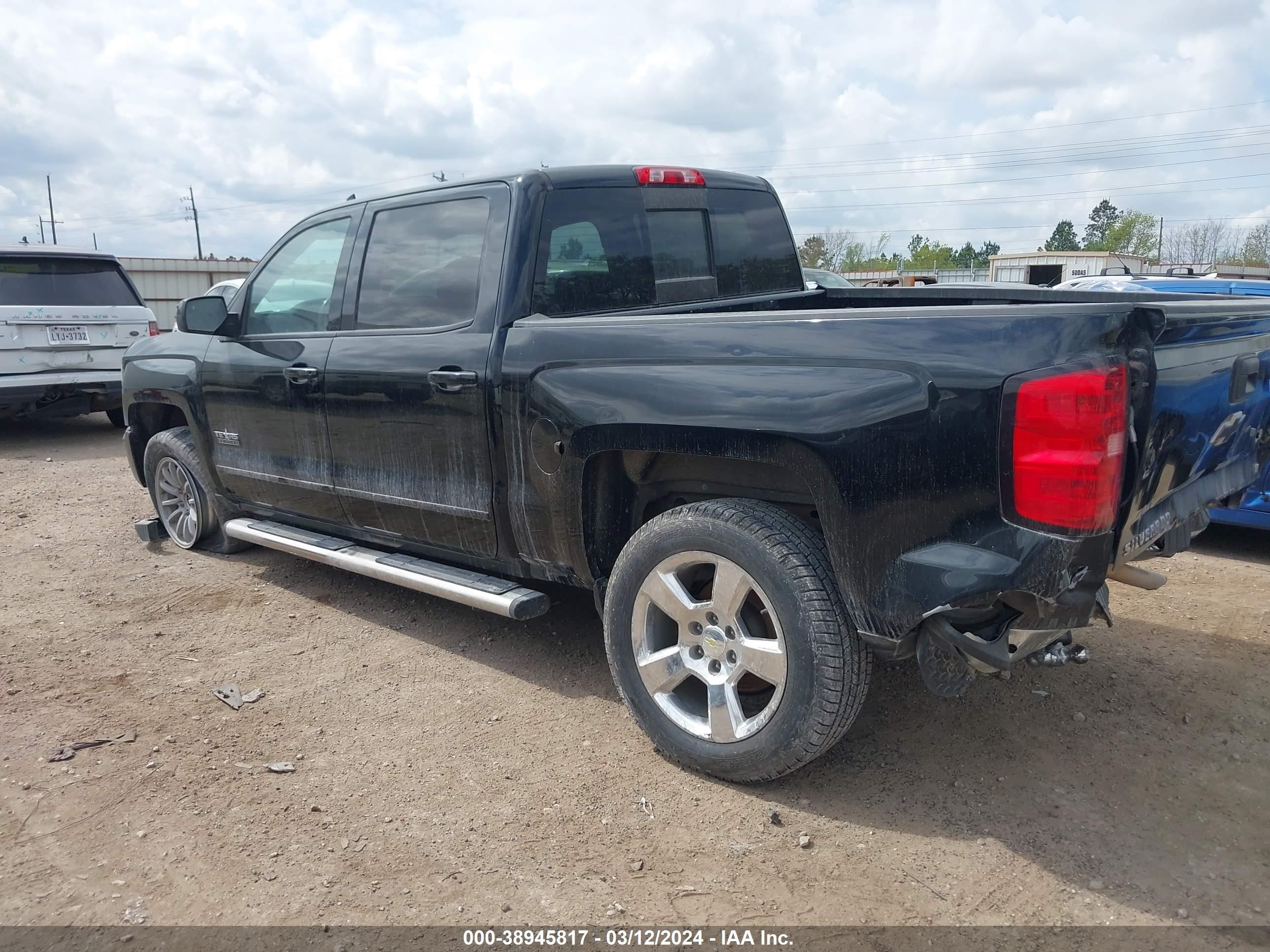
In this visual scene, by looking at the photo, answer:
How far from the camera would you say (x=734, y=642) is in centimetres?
304

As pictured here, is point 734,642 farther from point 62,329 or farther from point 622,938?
point 62,329

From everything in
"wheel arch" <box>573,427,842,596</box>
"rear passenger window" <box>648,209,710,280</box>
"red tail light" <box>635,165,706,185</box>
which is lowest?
"wheel arch" <box>573,427,842,596</box>

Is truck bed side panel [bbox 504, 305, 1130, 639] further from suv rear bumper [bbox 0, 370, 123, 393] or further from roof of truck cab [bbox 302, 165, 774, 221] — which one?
suv rear bumper [bbox 0, 370, 123, 393]

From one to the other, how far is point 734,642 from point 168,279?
22786 millimetres

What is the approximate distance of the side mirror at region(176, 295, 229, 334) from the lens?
15.8 ft

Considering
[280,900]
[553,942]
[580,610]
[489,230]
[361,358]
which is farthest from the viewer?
[580,610]

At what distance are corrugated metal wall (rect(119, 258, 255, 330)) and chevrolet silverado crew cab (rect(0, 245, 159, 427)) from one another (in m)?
11.9

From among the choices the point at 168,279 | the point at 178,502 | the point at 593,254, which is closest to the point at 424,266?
the point at 593,254

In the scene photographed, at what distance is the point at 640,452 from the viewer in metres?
3.34

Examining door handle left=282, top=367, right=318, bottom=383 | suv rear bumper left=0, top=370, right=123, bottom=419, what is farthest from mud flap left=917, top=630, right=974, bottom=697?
suv rear bumper left=0, top=370, right=123, bottom=419

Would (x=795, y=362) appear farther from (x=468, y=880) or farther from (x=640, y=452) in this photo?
(x=468, y=880)

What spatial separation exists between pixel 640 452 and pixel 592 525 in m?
0.35

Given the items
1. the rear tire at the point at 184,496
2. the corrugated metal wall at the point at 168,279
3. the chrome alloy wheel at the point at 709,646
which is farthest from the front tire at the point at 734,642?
the corrugated metal wall at the point at 168,279

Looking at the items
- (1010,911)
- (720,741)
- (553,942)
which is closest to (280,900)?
Answer: (553,942)
